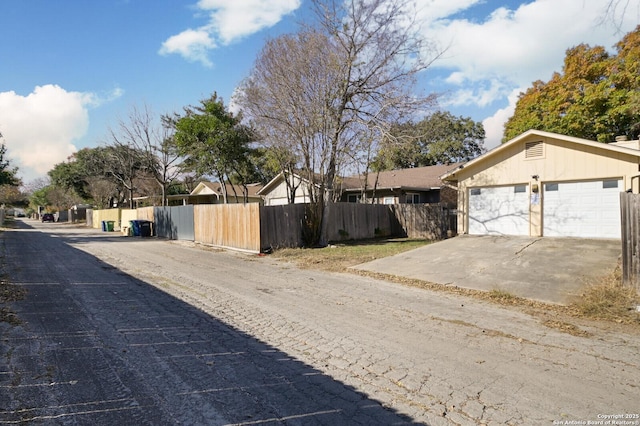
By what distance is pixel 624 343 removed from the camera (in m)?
5.36

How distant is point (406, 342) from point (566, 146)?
492 inches

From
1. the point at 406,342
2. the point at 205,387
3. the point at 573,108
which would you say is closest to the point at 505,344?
the point at 406,342

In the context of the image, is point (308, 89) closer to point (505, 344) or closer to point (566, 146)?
point (566, 146)

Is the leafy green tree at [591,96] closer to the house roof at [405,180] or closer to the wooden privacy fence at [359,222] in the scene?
the house roof at [405,180]

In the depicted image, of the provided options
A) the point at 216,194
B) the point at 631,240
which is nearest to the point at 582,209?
the point at 631,240

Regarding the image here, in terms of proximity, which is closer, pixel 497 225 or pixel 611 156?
pixel 611 156

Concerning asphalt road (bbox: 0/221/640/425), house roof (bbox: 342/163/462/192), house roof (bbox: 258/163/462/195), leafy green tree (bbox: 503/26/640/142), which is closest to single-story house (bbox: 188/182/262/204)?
house roof (bbox: 258/163/462/195)

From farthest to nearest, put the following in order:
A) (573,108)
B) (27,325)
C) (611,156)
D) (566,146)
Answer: (573,108)
(566,146)
(611,156)
(27,325)

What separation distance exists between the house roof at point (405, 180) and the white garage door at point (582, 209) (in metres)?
10.5

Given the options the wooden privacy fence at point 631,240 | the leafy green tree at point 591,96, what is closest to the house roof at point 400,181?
the leafy green tree at point 591,96

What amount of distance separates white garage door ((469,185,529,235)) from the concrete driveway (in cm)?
95

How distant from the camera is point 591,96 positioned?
23047 mm

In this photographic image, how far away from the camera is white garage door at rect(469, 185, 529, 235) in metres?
15.5

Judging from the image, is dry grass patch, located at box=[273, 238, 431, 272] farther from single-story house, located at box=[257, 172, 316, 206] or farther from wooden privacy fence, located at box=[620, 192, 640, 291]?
single-story house, located at box=[257, 172, 316, 206]
